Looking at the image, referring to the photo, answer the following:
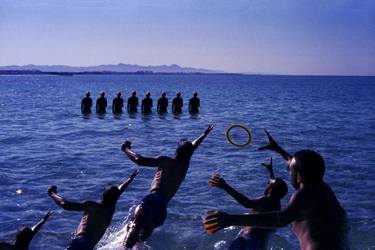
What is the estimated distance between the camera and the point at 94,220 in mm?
6590

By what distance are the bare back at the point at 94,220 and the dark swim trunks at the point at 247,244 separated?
A: 1874mm

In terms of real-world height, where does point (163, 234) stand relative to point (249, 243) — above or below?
below

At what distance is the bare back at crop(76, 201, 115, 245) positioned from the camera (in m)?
6.54

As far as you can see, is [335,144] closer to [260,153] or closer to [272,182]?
[260,153]

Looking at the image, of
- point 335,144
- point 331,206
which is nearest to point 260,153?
point 335,144

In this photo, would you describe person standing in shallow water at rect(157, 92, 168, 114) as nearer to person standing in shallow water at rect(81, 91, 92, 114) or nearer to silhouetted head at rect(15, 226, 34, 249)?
person standing in shallow water at rect(81, 91, 92, 114)

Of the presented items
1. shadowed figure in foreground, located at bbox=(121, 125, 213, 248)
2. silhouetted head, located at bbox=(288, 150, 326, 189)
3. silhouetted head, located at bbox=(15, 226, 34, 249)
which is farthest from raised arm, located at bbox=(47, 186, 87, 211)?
silhouetted head, located at bbox=(288, 150, 326, 189)

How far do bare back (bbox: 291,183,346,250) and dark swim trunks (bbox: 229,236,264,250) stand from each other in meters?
2.53

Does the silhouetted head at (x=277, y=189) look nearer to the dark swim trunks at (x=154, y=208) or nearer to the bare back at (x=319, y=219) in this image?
the dark swim trunks at (x=154, y=208)

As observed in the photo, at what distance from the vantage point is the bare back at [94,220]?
21.5ft

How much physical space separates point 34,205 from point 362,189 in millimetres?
9292

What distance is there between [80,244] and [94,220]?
394 millimetres

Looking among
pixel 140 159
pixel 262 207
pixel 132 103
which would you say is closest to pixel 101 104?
pixel 132 103

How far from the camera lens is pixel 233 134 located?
2652cm
